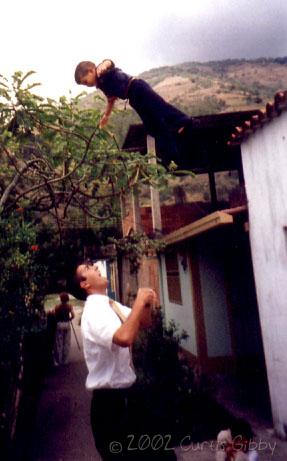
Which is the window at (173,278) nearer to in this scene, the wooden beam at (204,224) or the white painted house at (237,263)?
the white painted house at (237,263)

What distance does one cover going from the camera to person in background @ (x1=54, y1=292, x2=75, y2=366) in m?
9.29

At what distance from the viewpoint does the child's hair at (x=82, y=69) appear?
3.12 meters

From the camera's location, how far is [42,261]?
7.45 metres

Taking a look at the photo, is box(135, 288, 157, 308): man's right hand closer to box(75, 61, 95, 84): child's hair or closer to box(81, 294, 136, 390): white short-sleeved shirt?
box(81, 294, 136, 390): white short-sleeved shirt

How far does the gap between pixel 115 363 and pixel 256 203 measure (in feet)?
11.7

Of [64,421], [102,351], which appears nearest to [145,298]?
[102,351]

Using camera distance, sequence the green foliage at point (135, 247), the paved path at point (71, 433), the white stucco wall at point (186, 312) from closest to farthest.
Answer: the paved path at point (71, 433) < the green foliage at point (135, 247) < the white stucco wall at point (186, 312)

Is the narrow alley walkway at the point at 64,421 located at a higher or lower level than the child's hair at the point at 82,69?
lower

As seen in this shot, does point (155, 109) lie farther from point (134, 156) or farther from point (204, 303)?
point (204, 303)

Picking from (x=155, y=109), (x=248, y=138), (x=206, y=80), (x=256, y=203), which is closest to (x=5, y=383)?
(x=155, y=109)

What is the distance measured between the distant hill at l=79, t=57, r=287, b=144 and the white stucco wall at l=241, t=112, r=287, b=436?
3448 cm

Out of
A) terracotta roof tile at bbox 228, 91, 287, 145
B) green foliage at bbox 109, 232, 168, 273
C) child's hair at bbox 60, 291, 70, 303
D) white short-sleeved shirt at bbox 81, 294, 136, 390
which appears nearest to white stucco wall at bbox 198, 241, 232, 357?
green foliage at bbox 109, 232, 168, 273

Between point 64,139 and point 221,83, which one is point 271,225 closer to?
point 64,139

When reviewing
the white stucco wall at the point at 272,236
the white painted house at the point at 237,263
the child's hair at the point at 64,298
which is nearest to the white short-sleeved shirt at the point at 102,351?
the white painted house at the point at 237,263
